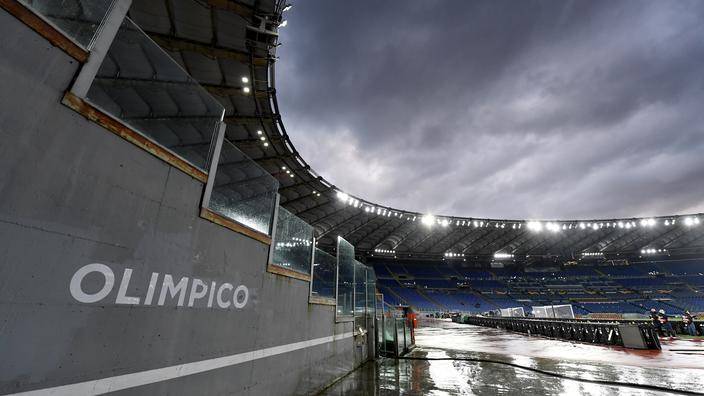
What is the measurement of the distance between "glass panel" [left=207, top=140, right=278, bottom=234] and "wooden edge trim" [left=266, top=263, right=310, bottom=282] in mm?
652

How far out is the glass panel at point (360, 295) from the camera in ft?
35.9

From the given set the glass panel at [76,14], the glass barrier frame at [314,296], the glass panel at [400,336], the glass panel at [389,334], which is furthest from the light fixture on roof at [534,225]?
the glass panel at [76,14]

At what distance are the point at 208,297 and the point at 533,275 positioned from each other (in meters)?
81.5

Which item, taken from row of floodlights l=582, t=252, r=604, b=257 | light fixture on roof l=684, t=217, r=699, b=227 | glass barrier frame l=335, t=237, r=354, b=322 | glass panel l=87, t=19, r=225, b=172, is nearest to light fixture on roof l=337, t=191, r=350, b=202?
glass barrier frame l=335, t=237, r=354, b=322

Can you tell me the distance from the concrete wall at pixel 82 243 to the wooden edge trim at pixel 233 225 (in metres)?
0.11

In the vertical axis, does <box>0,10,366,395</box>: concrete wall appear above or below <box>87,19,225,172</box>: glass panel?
below

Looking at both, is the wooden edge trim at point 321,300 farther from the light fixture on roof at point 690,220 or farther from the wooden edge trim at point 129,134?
the light fixture on roof at point 690,220

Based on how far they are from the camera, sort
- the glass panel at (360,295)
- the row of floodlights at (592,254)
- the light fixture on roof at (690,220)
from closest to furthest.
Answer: the glass panel at (360,295) → the light fixture on roof at (690,220) → the row of floodlights at (592,254)

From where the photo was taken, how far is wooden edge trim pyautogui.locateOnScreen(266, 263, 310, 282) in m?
5.47

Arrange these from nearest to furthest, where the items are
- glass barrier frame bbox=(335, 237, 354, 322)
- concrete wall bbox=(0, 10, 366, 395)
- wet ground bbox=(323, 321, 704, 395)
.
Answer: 1. concrete wall bbox=(0, 10, 366, 395)
2. wet ground bbox=(323, 321, 704, 395)
3. glass barrier frame bbox=(335, 237, 354, 322)

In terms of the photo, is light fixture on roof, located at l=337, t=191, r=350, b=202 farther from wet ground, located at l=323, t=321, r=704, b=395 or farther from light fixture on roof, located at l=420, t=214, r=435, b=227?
wet ground, located at l=323, t=321, r=704, b=395

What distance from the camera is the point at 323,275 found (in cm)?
837

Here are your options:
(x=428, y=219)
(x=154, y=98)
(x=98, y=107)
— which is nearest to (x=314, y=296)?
(x=154, y=98)

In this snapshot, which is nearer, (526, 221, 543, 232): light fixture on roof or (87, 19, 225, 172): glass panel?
(87, 19, 225, 172): glass panel
